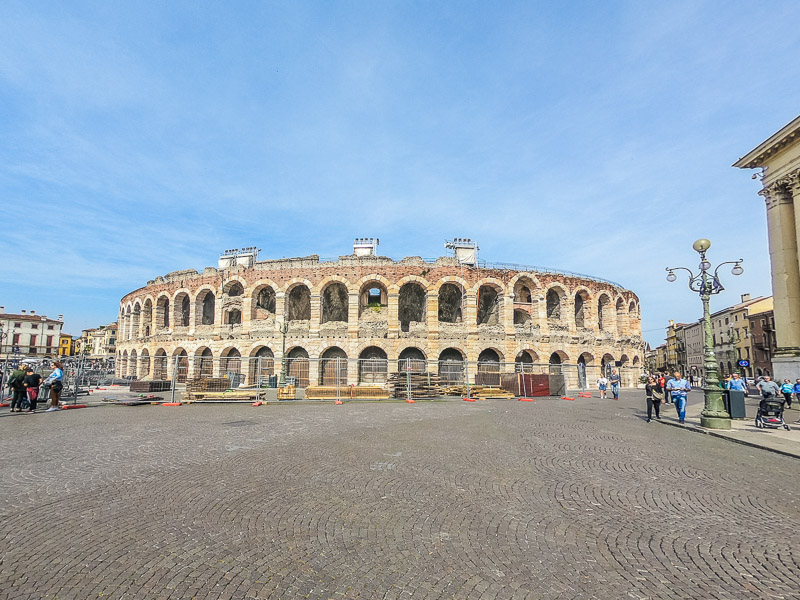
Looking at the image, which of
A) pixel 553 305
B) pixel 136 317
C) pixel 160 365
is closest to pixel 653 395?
pixel 553 305

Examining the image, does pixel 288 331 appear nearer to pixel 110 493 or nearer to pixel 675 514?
pixel 110 493

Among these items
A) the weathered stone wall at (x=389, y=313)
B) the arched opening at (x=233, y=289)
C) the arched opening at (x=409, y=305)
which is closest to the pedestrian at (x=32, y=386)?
the weathered stone wall at (x=389, y=313)

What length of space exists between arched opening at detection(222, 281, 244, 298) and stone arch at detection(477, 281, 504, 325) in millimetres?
18675

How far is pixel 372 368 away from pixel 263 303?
38.9 feet

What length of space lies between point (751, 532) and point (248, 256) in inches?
1418

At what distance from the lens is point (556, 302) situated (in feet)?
113

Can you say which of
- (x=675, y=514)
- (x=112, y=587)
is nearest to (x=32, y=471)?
(x=112, y=587)

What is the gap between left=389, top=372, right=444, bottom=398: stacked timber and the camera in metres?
21.1

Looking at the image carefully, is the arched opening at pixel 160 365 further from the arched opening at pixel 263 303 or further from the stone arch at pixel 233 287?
the arched opening at pixel 263 303

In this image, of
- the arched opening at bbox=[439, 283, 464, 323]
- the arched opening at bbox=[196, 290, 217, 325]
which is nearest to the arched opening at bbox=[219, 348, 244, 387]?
the arched opening at bbox=[196, 290, 217, 325]

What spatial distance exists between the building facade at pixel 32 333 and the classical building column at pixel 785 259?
97523 mm

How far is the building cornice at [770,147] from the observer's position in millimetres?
15711

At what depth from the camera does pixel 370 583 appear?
10.7 ft

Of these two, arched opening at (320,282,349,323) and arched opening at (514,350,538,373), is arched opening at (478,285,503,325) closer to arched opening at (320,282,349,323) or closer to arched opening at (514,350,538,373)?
arched opening at (514,350,538,373)
